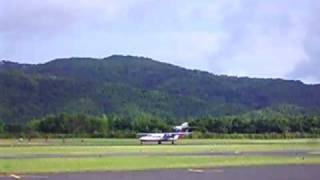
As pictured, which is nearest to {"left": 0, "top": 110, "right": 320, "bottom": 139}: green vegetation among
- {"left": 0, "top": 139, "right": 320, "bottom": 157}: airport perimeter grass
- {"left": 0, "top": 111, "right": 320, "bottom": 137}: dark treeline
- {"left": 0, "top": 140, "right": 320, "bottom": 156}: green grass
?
{"left": 0, "top": 111, "right": 320, "bottom": 137}: dark treeline

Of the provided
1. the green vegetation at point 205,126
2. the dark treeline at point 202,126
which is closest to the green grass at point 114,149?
the green vegetation at point 205,126

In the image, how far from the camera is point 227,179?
27.3 metres

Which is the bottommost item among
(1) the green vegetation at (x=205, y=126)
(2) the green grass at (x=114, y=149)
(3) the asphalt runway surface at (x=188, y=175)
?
(3) the asphalt runway surface at (x=188, y=175)

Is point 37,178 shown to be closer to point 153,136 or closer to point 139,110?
point 153,136

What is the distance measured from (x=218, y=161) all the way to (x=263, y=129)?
3073 inches

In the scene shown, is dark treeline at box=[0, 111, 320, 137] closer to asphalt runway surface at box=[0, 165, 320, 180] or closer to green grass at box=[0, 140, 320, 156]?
green grass at box=[0, 140, 320, 156]

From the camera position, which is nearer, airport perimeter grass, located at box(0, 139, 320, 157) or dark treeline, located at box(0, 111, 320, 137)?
airport perimeter grass, located at box(0, 139, 320, 157)

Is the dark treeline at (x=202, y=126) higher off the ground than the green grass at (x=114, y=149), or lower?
higher

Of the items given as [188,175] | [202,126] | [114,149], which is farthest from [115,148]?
[202,126]

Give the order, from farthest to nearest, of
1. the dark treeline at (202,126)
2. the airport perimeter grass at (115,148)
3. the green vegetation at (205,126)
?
1. the dark treeline at (202,126)
2. the green vegetation at (205,126)
3. the airport perimeter grass at (115,148)

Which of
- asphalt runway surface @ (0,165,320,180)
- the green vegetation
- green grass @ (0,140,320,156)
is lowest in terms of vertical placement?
asphalt runway surface @ (0,165,320,180)

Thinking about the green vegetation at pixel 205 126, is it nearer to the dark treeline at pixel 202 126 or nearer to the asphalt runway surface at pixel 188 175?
the dark treeline at pixel 202 126

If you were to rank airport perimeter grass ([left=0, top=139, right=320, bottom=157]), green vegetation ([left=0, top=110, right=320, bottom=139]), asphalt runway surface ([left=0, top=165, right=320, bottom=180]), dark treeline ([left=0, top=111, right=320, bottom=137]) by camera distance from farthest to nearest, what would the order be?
dark treeline ([left=0, top=111, right=320, bottom=137]) < green vegetation ([left=0, top=110, right=320, bottom=139]) < airport perimeter grass ([left=0, top=139, right=320, bottom=157]) < asphalt runway surface ([left=0, top=165, right=320, bottom=180])

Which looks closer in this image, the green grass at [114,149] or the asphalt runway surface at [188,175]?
the asphalt runway surface at [188,175]
